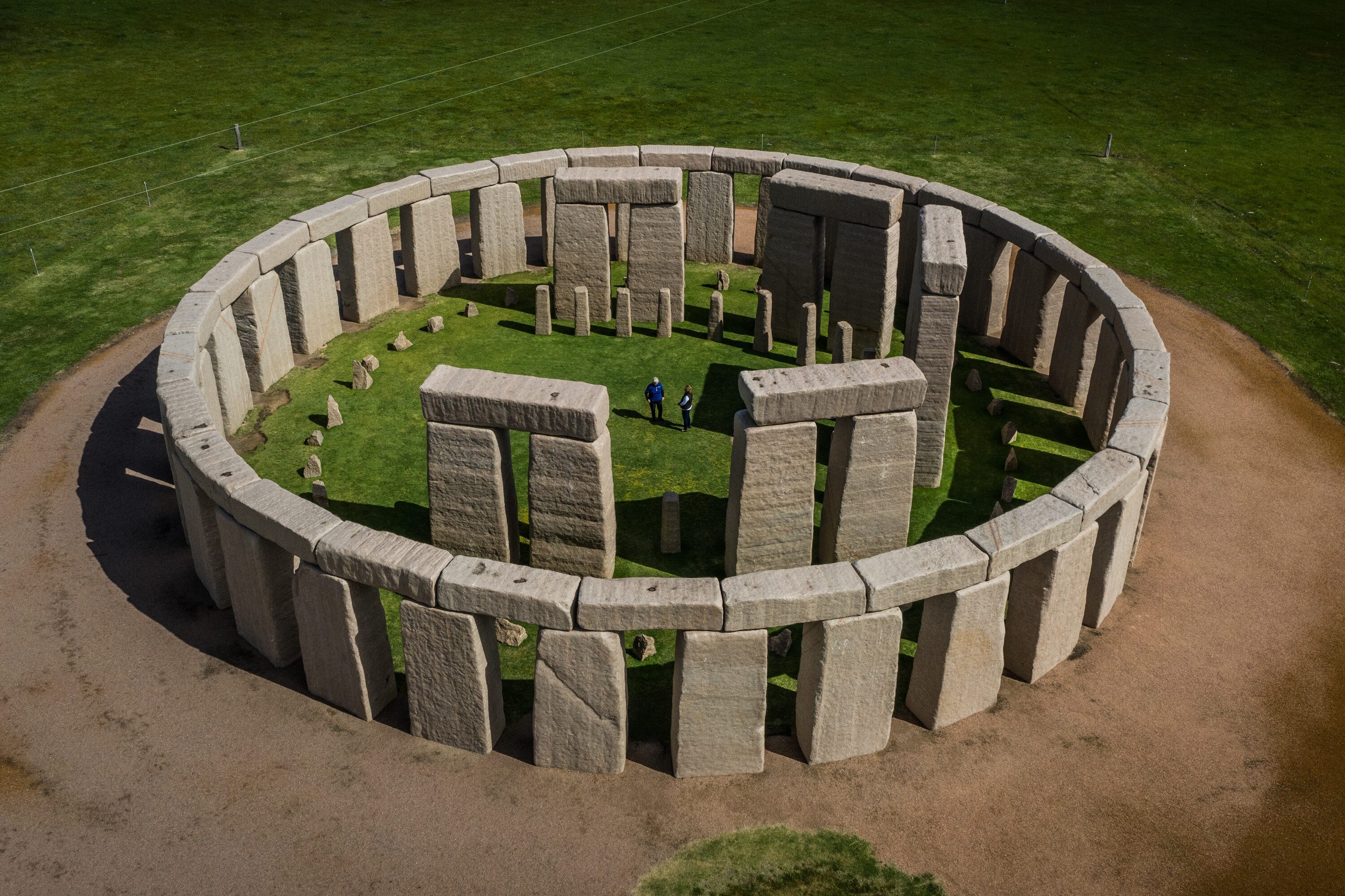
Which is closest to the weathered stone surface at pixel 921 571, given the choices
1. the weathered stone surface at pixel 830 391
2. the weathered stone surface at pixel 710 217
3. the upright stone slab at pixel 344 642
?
the weathered stone surface at pixel 830 391

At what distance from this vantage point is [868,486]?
43.1ft

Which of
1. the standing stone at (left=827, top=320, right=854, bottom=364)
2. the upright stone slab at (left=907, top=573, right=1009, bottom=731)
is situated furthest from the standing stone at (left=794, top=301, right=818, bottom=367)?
the upright stone slab at (left=907, top=573, right=1009, bottom=731)

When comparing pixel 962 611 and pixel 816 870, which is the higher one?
pixel 962 611

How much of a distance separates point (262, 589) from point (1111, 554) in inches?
346

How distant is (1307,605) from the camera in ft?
43.3

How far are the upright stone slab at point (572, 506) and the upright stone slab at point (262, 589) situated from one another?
2.71 meters

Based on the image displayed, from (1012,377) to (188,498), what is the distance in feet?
38.9

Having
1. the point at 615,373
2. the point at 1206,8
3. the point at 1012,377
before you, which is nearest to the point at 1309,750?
the point at 1012,377

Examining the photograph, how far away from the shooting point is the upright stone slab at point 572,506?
41.2 ft

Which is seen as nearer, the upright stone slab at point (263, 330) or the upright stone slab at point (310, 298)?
the upright stone slab at point (263, 330)

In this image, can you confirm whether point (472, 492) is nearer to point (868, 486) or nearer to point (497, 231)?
point (868, 486)

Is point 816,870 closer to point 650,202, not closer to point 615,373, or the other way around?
point 615,373

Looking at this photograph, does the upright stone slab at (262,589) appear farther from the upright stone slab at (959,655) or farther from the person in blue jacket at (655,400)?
the upright stone slab at (959,655)

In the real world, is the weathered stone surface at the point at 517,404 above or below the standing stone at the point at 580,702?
above
